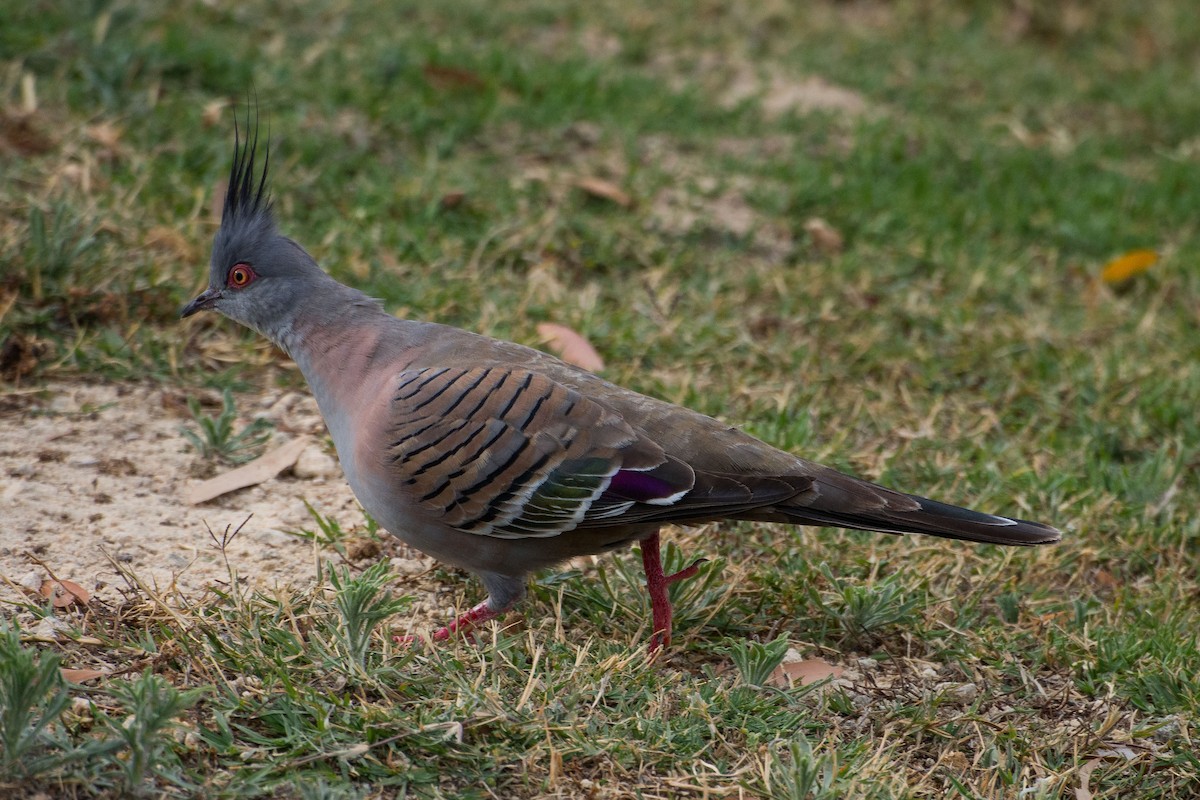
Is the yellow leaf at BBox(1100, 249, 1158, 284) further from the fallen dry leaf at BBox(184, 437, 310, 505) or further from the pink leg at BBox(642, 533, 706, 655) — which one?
the fallen dry leaf at BBox(184, 437, 310, 505)

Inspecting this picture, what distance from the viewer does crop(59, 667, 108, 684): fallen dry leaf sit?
292 cm

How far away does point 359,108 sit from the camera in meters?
6.25

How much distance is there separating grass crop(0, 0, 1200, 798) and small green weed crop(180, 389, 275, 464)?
33 centimetres

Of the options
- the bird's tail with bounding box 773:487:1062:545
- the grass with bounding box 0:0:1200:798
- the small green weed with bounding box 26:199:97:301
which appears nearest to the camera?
the grass with bounding box 0:0:1200:798

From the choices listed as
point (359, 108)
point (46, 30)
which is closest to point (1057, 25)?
point (359, 108)

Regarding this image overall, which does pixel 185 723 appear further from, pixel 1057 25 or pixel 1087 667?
pixel 1057 25

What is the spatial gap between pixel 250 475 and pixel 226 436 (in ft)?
0.54

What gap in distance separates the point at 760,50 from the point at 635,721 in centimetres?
559

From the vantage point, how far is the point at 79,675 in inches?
115

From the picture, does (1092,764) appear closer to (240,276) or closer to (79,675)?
(79,675)

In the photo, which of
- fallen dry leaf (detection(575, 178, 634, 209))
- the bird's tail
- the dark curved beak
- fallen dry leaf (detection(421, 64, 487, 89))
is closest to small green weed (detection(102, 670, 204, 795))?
the dark curved beak

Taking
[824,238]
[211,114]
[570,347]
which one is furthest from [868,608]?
[211,114]

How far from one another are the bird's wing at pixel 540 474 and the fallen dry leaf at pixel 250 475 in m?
0.81

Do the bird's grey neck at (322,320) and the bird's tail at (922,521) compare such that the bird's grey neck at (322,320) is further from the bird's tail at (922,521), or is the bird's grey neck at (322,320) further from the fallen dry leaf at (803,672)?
the fallen dry leaf at (803,672)
